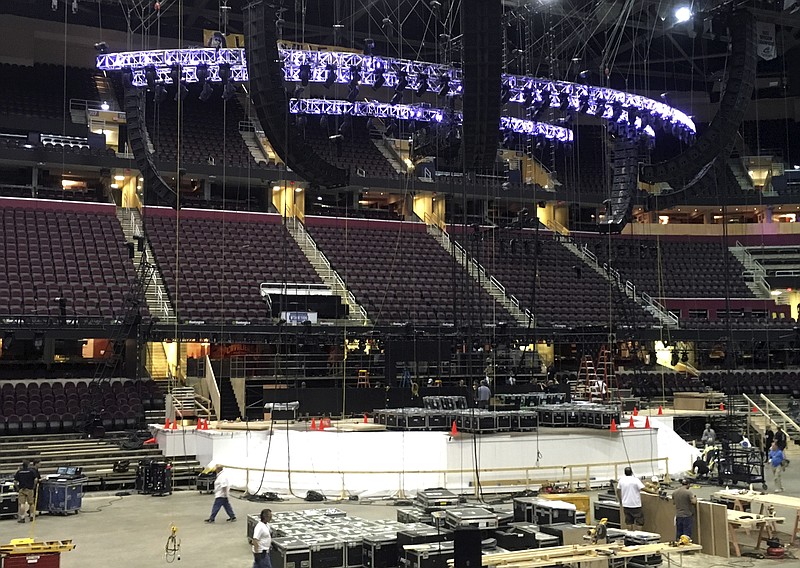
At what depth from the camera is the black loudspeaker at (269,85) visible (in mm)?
12055

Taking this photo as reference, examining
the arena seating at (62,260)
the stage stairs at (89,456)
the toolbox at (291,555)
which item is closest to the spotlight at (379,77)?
the arena seating at (62,260)

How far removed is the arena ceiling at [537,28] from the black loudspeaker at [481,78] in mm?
11751

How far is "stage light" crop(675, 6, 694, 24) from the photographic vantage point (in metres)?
23.8

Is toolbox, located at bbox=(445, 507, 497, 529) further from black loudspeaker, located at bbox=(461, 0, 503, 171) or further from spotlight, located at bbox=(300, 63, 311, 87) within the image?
spotlight, located at bbox=(300, 63, 311, 87)

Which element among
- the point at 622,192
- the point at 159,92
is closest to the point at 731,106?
the point at 622,192

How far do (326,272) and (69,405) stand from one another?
10810 millimetres

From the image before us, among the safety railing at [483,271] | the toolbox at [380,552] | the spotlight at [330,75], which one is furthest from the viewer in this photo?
the safety railing at [483,271]

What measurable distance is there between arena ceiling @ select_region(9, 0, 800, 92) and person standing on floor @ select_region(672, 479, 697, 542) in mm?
14372

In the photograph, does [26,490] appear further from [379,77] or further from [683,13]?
[683,13]

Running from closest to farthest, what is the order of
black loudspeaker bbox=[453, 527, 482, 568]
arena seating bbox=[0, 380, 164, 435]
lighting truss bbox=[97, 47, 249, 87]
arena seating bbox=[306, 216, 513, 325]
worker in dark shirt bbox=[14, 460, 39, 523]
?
black loudspeaker bbox=[453, 527, 482, 568] < worker in dark shirt bbox=[14, 460, 39, 523] < arena seating bbox=[0, 380, 164, 435] < lighting truss bbox=[97, 47, 249, 87] < arena seating bbox=[306, 216, 513, 325]

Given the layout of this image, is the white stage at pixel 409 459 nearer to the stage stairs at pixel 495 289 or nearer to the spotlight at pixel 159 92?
the stage stairs at pixel 495 289

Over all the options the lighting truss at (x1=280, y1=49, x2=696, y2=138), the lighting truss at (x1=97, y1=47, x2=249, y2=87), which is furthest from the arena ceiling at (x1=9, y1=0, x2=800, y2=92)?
the lighting truss at (x1=97, y1=47, x2=249, y2=87)

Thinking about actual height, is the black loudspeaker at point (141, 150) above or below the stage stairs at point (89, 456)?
above

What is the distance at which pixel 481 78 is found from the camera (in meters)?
11.4
